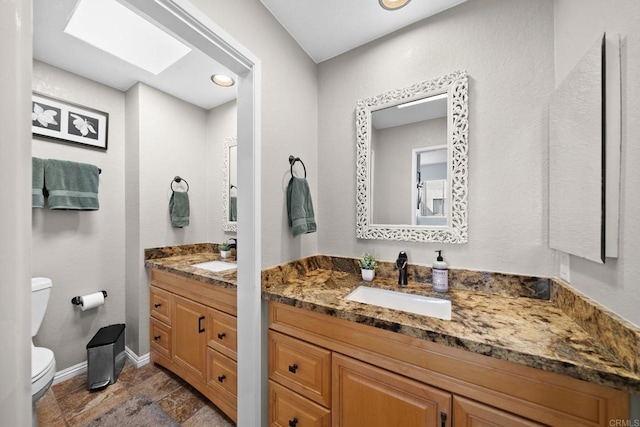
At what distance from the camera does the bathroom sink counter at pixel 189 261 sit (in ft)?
4.80

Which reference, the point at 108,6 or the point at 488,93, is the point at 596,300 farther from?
the point at 108,6

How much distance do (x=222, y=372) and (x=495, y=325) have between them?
147cm

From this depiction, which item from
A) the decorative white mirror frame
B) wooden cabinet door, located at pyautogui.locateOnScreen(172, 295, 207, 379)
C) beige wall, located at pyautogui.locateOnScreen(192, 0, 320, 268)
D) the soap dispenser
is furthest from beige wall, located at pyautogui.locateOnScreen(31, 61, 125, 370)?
the soap dispenser

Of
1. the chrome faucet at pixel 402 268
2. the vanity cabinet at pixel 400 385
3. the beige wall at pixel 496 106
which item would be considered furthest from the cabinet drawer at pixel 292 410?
the beige wall at pixel 496 106

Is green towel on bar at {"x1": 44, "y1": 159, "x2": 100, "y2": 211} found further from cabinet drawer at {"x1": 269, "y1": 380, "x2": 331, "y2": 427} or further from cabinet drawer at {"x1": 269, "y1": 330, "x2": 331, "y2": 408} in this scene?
cabinet drawer at {"x1": 269, "y1": 380, "x2": 331, "y2": 427}

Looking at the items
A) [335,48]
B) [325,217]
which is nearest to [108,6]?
[335,48]

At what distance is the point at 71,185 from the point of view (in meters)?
1.74

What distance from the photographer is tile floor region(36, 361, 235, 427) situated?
145 centimetres

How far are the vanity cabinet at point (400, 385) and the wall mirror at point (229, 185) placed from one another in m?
1.31

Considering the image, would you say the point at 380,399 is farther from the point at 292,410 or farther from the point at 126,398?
the point at 126,398

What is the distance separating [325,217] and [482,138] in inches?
39.1

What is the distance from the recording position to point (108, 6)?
134cm

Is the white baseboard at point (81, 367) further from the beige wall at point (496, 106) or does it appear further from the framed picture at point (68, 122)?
the beige wall at point (496, 106)

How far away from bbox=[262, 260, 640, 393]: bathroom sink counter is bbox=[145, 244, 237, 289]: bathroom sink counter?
0.40 m
